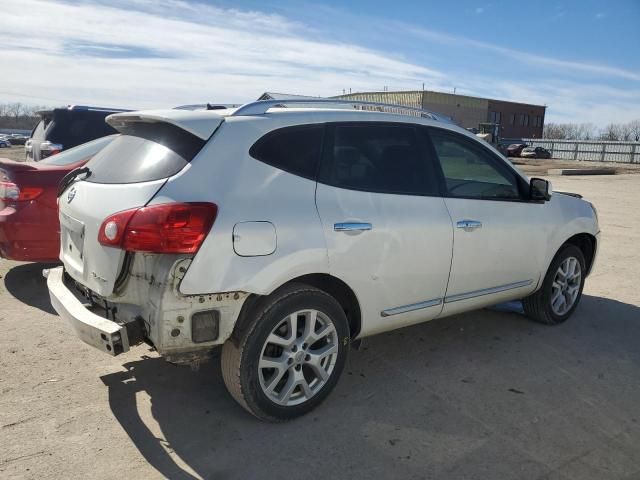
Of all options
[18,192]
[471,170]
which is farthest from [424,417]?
[18,192]

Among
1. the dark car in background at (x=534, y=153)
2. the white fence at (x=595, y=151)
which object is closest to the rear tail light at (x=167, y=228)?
the dark car in background at (x=534, y=153)

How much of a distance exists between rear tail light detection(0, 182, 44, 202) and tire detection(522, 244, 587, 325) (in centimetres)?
479

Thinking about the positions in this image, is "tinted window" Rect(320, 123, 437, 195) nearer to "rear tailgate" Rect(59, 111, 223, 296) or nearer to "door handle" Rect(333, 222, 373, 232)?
"door handle" Rect(333, 222, 373, 232)

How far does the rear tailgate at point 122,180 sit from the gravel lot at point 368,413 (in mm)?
849

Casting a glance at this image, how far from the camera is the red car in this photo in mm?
5055

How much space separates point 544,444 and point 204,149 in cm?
254

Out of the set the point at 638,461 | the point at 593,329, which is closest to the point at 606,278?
the point at 593,329

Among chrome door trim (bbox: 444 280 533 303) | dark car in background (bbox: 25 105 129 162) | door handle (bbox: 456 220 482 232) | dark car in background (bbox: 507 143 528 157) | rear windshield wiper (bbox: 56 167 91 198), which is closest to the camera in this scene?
rear windshield wiper (bbox: 56 167 91 198)

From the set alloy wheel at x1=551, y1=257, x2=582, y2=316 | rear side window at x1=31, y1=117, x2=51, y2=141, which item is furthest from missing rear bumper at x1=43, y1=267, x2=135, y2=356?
rear side window at x1=31, y1=117, x2=51, y2=141

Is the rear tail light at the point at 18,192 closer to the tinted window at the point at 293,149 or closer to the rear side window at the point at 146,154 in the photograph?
the rear side window at the point at 146,154

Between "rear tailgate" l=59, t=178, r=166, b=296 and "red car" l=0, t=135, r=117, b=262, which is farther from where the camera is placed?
"red car" l=0, t=135, r=117, b=262

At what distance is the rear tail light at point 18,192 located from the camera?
16.7ft

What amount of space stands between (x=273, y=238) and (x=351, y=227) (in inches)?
21.9

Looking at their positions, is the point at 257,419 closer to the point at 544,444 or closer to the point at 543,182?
the point at 544,444
